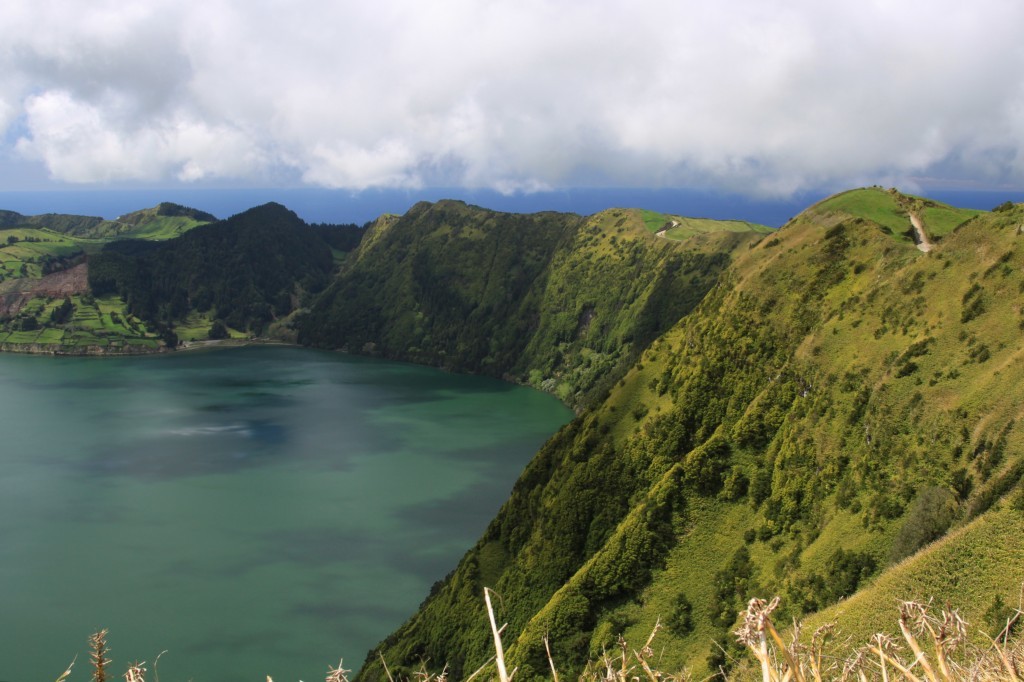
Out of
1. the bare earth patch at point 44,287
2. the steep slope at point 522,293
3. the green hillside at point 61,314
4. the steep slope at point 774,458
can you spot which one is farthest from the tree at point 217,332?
the steep slope at point 774,458

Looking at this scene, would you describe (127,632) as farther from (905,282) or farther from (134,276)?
(134,276)

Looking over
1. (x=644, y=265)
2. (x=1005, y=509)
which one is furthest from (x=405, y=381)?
(x=1005, y=509)

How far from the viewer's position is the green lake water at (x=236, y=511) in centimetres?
5116

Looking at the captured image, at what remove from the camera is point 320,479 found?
271ft

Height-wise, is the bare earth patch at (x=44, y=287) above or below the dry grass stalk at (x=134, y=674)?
below

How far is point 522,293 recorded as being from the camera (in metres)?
159

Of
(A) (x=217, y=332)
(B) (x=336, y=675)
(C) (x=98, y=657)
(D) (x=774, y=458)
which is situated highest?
(C) (x=98, y=657)

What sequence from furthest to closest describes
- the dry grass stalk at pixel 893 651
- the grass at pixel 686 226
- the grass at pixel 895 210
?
the grass at pixel 686 226, the grass at pixel 895 210, the dry grass stalk at pixel 893 651

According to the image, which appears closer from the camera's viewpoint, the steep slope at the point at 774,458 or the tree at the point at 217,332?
the steep slope at the point at 774,458

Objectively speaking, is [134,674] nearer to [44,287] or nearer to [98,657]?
[98,657]

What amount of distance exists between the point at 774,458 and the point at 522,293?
114m

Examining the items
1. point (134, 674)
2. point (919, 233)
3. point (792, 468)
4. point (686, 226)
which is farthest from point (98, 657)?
point (686, 226)

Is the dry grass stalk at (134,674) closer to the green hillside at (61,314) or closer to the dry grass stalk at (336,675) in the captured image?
the dry grass stalk at (336,675)

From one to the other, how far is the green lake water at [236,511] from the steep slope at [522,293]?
12.6 metres
